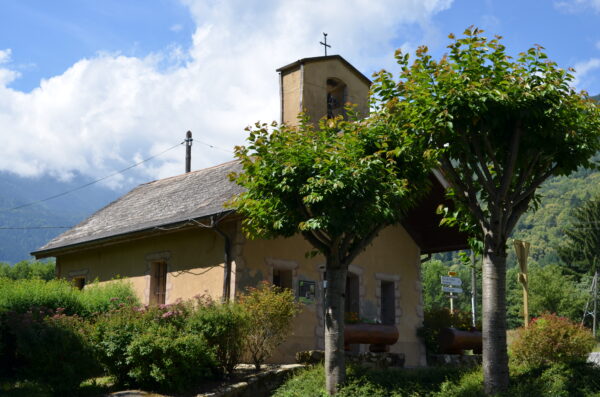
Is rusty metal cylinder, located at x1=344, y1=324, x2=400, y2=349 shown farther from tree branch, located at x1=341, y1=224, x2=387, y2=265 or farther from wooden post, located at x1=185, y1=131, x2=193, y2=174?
wooden post, located at x1=185, y1=131, x2=193, y2=174

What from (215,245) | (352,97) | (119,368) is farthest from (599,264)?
(119,368)

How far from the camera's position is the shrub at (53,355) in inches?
370

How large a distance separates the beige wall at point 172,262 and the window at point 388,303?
18.0 ft

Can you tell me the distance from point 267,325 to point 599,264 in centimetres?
4732

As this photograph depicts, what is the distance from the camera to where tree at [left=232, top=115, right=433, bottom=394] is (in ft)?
30.8

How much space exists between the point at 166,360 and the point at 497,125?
628cm

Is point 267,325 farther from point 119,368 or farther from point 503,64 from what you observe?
point 503,64

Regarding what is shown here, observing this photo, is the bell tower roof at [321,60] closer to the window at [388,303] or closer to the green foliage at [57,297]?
the window at [388,303]

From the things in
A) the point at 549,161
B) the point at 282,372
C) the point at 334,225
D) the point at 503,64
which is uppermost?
the point at 503,64

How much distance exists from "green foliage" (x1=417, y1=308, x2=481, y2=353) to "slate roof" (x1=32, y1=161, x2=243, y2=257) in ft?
22.8

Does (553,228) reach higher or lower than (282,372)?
higher

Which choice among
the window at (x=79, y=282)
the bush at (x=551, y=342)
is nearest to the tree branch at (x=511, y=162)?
the bush at (x=551, y=342)

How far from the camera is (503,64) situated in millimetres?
8844

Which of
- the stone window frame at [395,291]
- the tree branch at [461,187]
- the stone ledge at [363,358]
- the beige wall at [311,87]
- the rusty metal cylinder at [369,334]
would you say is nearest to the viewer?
the tree branch at [461,187]
